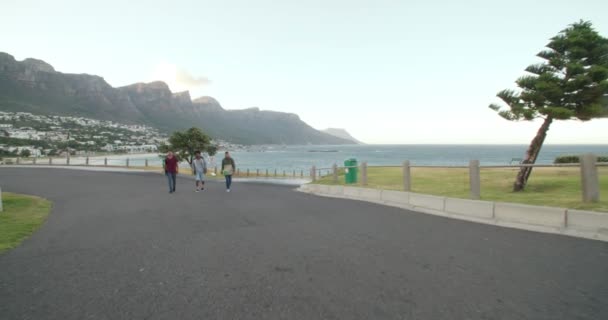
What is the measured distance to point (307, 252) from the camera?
214 inches

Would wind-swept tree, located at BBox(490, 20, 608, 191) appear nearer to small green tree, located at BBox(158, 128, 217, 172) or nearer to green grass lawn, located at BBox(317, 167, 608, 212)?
green grass lawn, located at BBox(317, 167, 608, 212)

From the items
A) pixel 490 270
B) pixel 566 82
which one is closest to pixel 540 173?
pixel 566 82

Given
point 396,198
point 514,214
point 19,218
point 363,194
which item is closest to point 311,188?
point 363,194

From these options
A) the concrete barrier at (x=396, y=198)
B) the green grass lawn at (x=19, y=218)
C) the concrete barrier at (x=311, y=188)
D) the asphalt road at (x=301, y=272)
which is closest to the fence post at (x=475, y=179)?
the concrete barrier at (x=396, y=198)

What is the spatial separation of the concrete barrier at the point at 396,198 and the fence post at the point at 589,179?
444 centimetres

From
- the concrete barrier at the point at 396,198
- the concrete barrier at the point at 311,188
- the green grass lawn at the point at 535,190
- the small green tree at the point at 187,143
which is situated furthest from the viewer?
the small green tree at the point at 187,143

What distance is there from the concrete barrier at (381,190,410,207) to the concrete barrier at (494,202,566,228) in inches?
127

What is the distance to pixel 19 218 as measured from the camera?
29.0 ft

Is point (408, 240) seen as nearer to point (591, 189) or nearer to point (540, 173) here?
point (591, 189)

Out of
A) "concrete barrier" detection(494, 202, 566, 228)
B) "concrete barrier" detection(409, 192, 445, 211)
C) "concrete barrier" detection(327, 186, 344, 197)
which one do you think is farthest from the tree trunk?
"concrete barrier" detection(494, 202, 566, 228)

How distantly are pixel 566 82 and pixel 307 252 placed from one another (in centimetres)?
1427

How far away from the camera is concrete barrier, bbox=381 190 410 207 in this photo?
36.1 ft

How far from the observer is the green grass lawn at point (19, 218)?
662 centimetres

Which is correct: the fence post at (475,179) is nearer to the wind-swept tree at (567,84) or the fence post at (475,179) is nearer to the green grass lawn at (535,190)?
the green grass lawn at (535,190)
